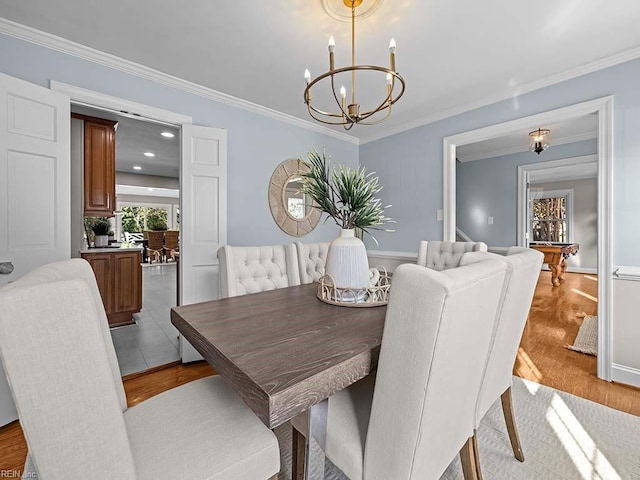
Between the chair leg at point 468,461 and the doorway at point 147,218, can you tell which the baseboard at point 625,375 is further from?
the doorway at point 147,218

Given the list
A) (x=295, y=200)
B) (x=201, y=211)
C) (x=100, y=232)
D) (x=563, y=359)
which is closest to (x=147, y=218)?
(x=100, y=232)

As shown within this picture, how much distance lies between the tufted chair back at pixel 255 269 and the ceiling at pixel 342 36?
145 centimetres

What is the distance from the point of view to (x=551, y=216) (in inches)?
291

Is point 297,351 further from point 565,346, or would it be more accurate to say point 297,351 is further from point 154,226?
point 154,226

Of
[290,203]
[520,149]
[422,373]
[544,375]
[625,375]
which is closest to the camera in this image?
[422,373]

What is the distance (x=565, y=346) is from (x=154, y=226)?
1108 cm

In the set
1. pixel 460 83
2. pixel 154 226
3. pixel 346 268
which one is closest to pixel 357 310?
pixel 346 268

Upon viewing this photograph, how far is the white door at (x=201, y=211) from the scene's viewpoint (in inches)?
101

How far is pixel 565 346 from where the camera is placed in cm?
279

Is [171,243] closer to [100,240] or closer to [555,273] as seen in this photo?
[100,240]

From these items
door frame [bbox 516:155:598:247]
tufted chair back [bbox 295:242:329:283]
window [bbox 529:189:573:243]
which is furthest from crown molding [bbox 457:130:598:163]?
tufted chair back [bbox 295:242:329:283]

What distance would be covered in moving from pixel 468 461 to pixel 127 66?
10.7 feet

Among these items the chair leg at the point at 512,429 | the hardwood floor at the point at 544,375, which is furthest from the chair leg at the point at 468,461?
the hardwood floor at the point at 544,375

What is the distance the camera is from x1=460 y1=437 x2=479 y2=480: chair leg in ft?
3.56
